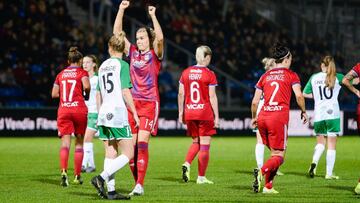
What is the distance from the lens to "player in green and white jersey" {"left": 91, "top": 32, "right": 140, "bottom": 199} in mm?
11852

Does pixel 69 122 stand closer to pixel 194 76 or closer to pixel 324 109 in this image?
pixel 194 76

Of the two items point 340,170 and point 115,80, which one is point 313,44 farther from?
point 115,80

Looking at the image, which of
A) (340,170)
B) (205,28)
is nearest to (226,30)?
(205,28)

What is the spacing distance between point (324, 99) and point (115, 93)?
20.6 ft

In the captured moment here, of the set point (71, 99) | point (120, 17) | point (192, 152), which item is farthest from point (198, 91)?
point (120, 17)

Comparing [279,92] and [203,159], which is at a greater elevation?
[279,92]

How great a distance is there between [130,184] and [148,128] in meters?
1.97

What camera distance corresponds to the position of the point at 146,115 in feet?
42.2

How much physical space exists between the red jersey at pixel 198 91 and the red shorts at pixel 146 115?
8.14ft

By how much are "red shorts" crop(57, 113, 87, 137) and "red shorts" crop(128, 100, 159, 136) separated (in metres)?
2.20

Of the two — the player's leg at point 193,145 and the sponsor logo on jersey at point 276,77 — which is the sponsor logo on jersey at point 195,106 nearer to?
the player's leg at point 193,145

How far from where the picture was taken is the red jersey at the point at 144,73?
42.0 ft

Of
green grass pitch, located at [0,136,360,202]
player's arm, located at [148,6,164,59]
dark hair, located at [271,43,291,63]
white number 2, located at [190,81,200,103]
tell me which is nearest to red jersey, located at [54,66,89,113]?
green grass pitch, located at [0,136,360,202]

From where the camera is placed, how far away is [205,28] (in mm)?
38000
